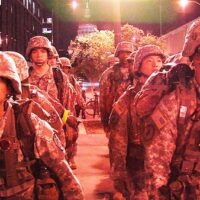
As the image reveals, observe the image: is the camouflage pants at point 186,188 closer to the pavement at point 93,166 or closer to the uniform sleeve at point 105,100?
the pavement at point 93,166

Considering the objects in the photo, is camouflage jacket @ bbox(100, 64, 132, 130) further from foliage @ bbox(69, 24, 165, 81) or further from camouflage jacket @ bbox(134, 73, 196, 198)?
foliage @ bbox(69, 24, 165, 81)

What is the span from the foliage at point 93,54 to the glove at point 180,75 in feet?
77.9

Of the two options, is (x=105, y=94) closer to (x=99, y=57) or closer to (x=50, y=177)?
(x=50, y=177)

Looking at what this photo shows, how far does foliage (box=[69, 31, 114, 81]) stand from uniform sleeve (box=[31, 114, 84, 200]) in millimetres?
24208

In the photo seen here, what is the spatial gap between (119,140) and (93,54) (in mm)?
23130

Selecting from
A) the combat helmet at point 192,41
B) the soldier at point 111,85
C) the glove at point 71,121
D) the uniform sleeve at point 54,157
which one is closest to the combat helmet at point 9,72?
the uniform sleeve at point 54,157

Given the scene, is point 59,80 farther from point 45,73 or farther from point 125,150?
point 125,150

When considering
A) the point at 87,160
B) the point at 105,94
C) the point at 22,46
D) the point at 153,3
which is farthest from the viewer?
the point at 153,3

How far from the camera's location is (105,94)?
10375 millimetres

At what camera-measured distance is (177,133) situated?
3885 millimetres

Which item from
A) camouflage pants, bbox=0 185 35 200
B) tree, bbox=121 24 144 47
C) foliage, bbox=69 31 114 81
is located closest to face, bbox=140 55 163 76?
camouflage pants, bbox=0 185 35 200

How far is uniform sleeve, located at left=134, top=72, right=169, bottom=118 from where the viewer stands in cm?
405

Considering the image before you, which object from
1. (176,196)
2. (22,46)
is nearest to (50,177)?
(176,196)

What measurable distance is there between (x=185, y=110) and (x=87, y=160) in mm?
7545
